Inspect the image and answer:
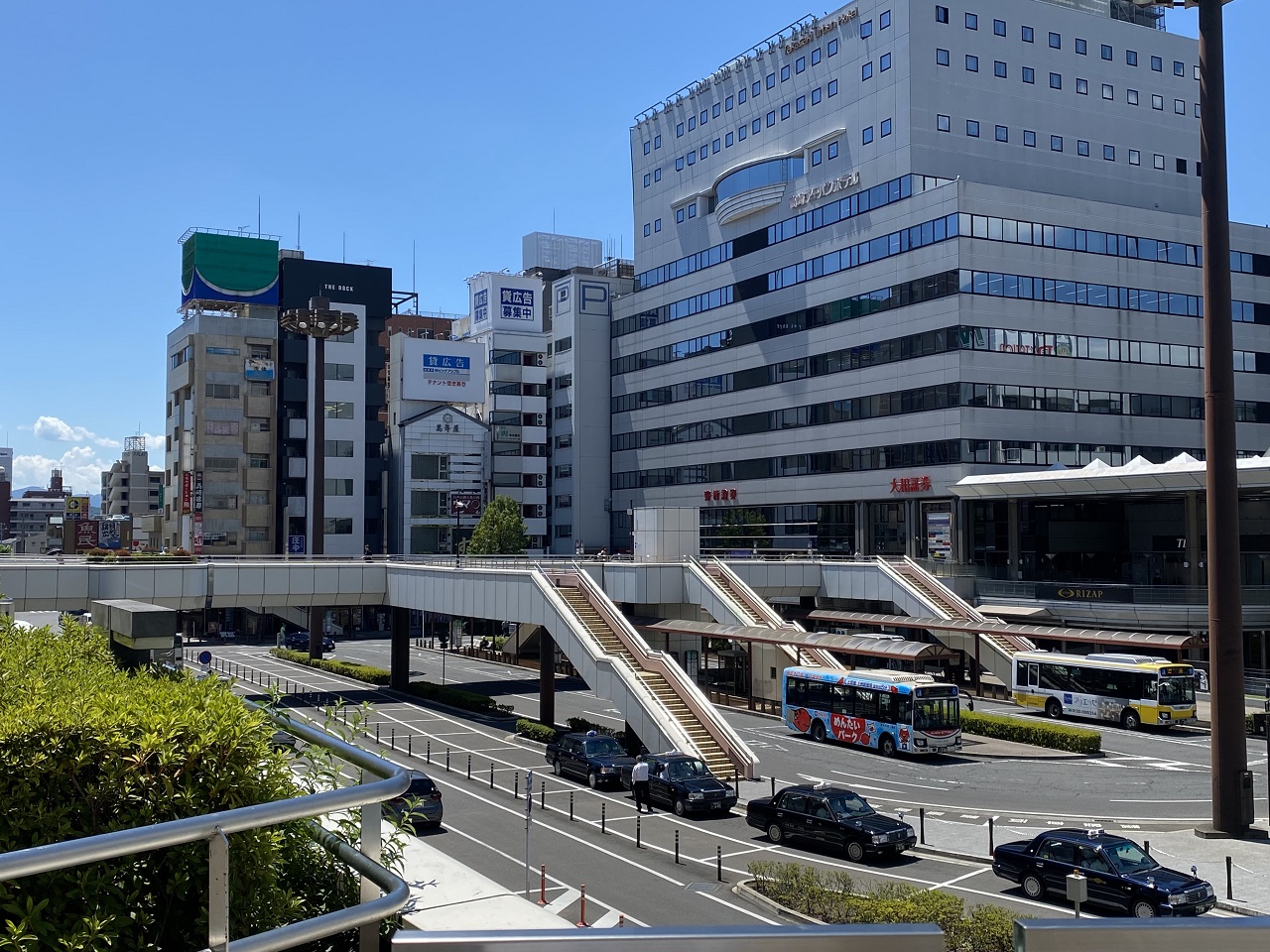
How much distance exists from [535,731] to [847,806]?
67.8ft

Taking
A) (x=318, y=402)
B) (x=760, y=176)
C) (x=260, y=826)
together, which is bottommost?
(x=260, y=826)

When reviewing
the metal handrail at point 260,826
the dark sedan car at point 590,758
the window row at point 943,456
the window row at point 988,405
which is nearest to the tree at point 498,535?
the window row at point 943,456

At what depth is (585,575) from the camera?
50.5 metres

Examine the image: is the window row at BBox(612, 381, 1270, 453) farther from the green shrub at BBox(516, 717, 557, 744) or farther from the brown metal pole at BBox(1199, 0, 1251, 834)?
the brown metal pole at BBox(1199, 0, 1251, 834)

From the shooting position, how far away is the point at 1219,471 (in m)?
29.1

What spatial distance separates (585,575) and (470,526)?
70.9m

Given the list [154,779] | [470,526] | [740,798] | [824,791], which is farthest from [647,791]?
[470,526]

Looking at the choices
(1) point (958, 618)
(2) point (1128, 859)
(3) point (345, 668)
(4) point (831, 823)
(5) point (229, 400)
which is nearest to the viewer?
(2) point (1128, 859)

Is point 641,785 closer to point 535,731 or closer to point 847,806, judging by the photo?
point 847,806

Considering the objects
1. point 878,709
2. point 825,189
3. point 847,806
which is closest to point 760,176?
point 825,189

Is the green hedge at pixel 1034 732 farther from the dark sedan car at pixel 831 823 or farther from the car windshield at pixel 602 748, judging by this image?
the car windshield at pixel 602 748

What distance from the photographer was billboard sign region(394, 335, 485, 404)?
120 m

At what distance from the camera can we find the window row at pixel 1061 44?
8481 centimetres

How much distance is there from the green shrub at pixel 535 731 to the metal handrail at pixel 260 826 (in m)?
42.1
